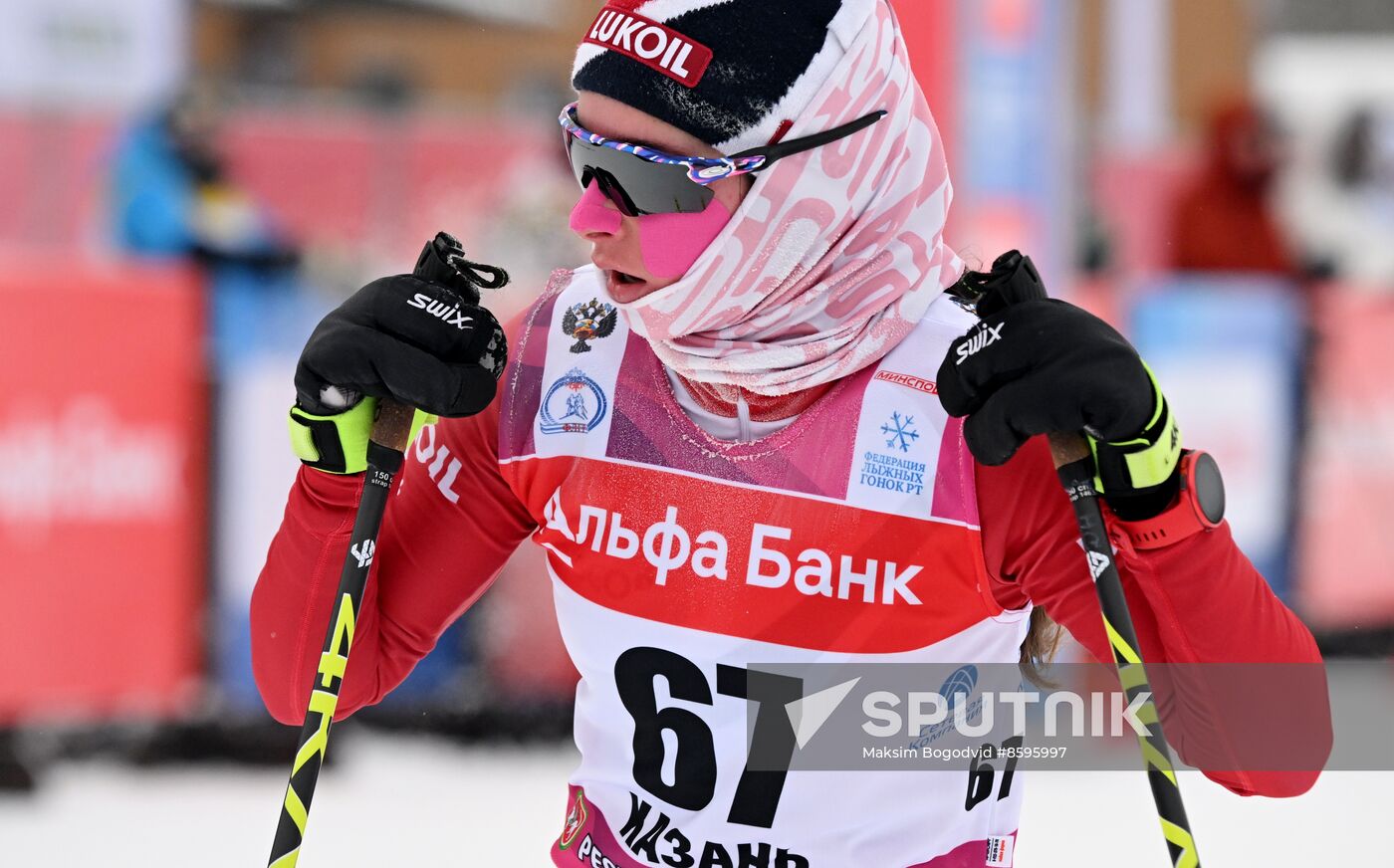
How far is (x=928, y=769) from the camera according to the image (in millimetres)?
2064

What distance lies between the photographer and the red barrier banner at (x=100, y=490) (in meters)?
5.29

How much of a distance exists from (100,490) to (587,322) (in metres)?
3.73

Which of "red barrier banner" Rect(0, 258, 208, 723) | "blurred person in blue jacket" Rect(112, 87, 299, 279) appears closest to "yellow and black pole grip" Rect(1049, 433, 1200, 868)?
"red barrier banner" Rect(0, 258, 208, 723)

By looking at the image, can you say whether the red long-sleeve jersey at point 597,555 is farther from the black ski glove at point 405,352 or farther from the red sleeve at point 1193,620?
the black ski glove at point 405,352

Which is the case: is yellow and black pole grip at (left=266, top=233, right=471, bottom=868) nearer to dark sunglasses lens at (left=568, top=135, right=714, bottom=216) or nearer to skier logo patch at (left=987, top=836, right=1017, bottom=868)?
dark sunglasses lens at (left=568, top=135, right=714, bottom=216)

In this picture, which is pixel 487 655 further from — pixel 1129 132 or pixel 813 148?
pixel 1129 132

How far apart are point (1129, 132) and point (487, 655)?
10.3 meters

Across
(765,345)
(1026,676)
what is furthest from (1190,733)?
(765,345)

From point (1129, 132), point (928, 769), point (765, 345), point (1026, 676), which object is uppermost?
point (1129, 132)

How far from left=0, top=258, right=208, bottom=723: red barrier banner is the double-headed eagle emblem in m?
3.67

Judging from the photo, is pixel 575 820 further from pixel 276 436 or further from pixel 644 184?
pixel 276 436

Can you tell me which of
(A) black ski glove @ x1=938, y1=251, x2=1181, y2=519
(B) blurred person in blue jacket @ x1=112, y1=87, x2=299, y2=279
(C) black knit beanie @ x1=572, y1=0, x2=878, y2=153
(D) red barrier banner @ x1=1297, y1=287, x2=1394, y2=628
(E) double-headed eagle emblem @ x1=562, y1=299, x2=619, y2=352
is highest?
(B) blurred person in blue jacket @ x1=112, y1=87, x2=299, y2=279

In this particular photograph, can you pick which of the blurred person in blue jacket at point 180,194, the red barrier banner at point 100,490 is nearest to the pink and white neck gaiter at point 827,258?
the red barrier banner at point 100,490

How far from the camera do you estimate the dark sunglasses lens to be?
1.94 meters
